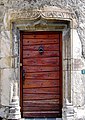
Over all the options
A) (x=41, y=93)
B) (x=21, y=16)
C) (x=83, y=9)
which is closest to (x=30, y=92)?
(x=41, y=93)

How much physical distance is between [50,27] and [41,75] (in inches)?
33.8

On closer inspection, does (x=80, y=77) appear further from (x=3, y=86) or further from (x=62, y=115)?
(x=3, y=86)

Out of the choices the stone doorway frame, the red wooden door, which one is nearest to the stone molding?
the stone doorway frame

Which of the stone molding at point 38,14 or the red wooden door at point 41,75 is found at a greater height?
the stone molding at point 38,14

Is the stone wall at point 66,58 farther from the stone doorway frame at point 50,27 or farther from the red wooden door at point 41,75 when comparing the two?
the red wooden door at point 41,75

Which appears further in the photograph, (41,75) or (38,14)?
(41,75)

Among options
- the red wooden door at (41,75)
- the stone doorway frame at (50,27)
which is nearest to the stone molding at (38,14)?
the stone doorway frame at (50,27)

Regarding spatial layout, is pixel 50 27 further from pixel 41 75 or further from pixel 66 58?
pixel 41 75

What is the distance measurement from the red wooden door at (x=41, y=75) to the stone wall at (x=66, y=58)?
6.9 inches

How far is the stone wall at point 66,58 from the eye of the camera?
5.25 meters

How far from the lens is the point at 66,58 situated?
535cm

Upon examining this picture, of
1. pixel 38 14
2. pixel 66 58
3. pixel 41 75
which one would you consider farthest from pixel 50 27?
pixel 41 75

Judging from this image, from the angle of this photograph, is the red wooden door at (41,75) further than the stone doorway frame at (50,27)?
Yes

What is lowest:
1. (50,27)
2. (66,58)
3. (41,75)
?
(41,75)
